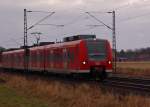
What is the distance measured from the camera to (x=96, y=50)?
1384 inches

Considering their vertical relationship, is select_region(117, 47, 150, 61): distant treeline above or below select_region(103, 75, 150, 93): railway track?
above

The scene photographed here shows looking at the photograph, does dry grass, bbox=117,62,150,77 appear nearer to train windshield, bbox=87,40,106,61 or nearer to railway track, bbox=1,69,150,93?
railway track, bbox=1,69,150,93

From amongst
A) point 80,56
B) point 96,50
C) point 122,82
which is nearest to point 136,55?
Result: point 96,50

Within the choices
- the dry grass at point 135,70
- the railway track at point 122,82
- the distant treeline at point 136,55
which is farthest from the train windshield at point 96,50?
the distant treeline at point 136,55

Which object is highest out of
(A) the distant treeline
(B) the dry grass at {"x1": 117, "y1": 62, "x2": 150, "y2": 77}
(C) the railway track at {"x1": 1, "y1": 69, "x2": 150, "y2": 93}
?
(A) the distant treeline

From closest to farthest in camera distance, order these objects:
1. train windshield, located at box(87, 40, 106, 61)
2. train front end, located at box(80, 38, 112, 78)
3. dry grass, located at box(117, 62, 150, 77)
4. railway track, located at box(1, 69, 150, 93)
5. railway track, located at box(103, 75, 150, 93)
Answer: railway track, located at box(103, 75, 150, 93), railway track, located at box(1, 69, 150, 93), train front end, located at box(80, 38, 112, 78), train windshield, located at box(87, 40, 106, 61), dry grass, located at box(117, 62, 150, 77)

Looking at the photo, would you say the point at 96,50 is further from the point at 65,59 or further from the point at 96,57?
the point at 65,59

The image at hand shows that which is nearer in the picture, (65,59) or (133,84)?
(133,84)

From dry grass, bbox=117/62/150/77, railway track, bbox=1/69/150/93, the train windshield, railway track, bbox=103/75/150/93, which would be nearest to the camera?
railway track, bbox=103/75/150/93

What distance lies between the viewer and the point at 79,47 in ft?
115

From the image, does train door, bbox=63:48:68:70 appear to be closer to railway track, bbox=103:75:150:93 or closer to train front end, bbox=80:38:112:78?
train front end, bbox=80:38:112:78

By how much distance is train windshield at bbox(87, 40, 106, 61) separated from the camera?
35.0 m

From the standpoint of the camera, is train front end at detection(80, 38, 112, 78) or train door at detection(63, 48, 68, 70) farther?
train door at detection(63, 48, 68, 70)

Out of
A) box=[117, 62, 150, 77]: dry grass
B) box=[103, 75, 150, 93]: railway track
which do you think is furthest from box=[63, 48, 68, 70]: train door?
box=[117, 62, 150, 77]: dry grass
